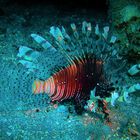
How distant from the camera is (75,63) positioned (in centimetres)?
298

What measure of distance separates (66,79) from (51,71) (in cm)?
17

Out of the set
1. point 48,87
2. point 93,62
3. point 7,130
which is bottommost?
point 7,130

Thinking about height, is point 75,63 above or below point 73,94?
above

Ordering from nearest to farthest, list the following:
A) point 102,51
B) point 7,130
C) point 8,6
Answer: point 7,130
point 102,51
point 8,6

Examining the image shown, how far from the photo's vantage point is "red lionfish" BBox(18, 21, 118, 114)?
2.89 metres

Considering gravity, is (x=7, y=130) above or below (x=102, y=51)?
below

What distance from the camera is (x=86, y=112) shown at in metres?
→ 3.14

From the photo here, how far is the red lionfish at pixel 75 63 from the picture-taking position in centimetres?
289

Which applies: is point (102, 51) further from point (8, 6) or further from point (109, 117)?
point (8, 6)

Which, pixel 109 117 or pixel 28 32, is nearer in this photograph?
pixel 109 117

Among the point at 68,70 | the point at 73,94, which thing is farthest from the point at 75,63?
the point at 73,94

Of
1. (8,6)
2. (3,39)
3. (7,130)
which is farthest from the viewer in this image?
(8,6)

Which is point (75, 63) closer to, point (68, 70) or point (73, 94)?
point (68, 70)

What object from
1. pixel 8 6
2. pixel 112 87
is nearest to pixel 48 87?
pixel 112 87
